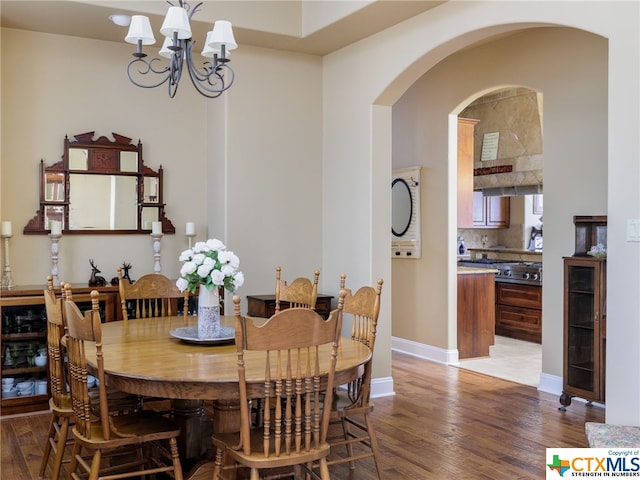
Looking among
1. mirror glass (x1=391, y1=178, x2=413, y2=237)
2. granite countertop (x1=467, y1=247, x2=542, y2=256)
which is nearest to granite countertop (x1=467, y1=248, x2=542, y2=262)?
granite countertop (x1=467, y1=247, x2=542, y2=256)

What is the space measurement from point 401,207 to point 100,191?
3.02m

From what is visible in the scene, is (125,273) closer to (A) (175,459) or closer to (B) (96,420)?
(B) (96,420)

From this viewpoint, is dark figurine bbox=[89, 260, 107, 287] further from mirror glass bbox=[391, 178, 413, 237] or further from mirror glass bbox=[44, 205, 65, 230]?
mirror glass bbox=[391, 178, 413, 237]

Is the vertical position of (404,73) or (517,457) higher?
(404,73)

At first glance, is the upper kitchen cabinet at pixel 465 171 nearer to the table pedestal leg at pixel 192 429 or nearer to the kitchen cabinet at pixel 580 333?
the kitchen cabinet at pixel 580 333

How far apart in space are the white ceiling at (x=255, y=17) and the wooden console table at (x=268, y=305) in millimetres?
1965

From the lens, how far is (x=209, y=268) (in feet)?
9.92

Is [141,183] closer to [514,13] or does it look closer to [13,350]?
[13,350]

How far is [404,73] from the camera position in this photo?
14.7ft

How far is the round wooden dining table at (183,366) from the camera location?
7.97ft

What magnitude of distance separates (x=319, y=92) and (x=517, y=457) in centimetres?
321

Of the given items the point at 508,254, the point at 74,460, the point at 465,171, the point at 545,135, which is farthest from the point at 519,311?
the point at 74,460

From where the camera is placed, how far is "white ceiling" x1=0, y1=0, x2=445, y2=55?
415cm

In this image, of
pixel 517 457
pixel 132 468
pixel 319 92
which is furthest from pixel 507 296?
pixel 132 468
